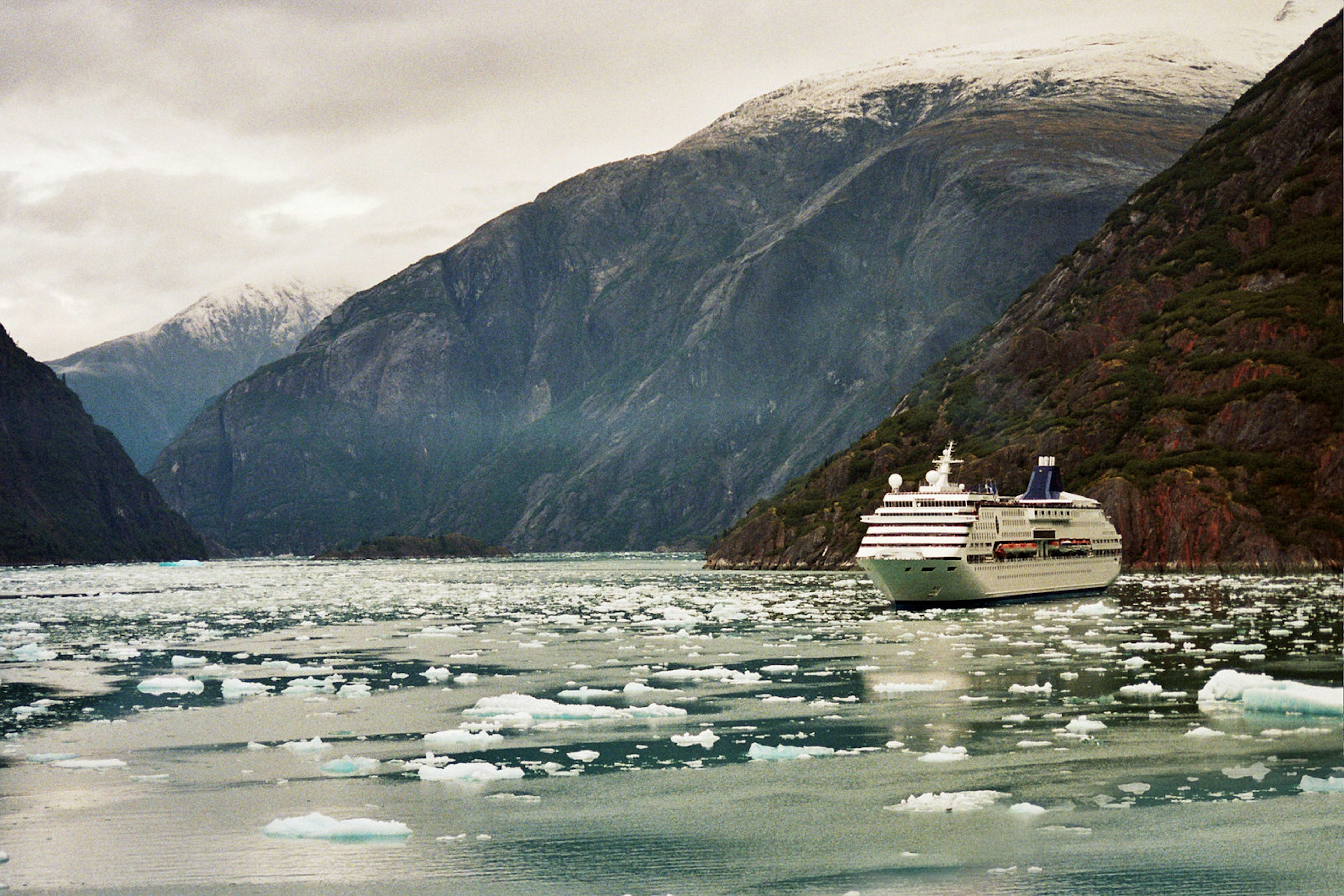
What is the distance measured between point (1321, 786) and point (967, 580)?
77133mm

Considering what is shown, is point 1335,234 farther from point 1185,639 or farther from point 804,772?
point 804,772

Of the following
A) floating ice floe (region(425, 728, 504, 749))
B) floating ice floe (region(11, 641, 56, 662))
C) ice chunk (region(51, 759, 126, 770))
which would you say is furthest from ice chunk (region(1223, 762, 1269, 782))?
floating ice floe (region(11, 641, 56, 662))

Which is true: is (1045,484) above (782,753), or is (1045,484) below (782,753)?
above

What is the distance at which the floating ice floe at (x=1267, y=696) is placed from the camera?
4319 centimetres

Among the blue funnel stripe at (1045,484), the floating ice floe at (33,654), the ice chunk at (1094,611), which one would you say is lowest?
the ice chunk at (1094,611)

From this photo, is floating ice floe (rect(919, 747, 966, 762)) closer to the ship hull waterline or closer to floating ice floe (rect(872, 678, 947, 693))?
floating ice floe (rect(872, 678, 947, 693))

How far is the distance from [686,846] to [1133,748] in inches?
627

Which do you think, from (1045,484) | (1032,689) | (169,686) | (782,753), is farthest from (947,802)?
(1045,484)

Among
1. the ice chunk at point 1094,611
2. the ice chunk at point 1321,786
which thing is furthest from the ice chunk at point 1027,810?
the ice chunk at point 1094,611

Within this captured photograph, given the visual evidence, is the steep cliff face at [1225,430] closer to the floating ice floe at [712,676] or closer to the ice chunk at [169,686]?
the floating ice floe at [712,676]

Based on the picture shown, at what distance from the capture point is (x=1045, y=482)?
139 metres

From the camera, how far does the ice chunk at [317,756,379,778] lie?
122 ft

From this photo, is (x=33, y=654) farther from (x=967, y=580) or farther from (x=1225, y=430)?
(x=1225, y=430)

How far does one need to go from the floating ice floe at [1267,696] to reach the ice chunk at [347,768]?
2649 cm
